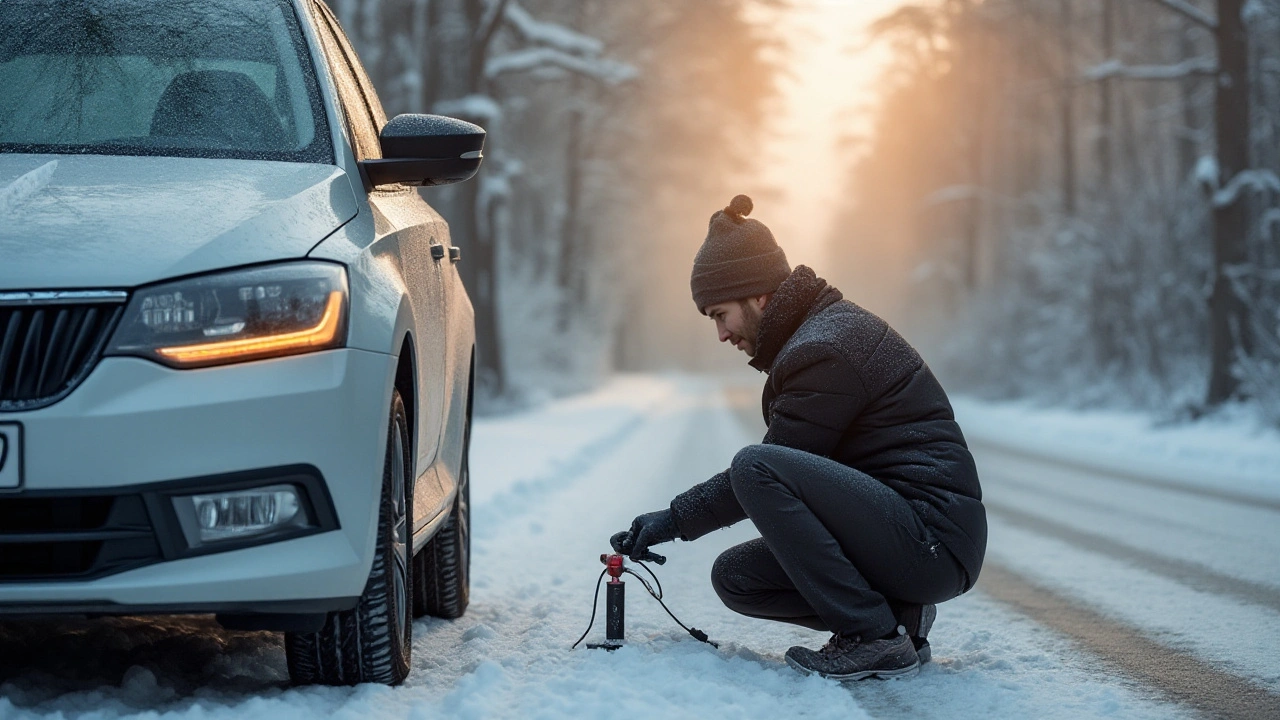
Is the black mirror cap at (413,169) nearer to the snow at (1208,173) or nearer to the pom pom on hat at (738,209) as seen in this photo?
the pom pom on hat at (738,209)

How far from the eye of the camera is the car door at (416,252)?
4176 mm

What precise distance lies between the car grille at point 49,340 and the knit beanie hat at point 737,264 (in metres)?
1.81

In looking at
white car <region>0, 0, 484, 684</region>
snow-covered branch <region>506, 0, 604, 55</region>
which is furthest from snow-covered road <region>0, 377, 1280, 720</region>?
snow-covered branch <region>506, 0, 604, 55</region>

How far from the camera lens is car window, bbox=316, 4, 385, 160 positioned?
14.5 ft

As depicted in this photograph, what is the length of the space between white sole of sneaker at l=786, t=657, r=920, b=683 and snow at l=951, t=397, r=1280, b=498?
722 centimetres

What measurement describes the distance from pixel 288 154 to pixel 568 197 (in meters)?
33.1

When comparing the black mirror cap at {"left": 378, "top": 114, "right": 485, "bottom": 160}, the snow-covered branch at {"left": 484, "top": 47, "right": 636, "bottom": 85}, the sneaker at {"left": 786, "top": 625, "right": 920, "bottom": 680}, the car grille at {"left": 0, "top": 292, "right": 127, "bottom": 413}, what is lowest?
the sneaker at {"left": 786, "top": 625, "right": 920, "bottom": 680}

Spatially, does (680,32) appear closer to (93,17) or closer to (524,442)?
(524,442)

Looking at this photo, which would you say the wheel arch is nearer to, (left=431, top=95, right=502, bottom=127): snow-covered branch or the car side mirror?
the car side mirror

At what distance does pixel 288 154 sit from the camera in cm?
404

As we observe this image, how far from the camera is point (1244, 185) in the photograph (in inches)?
688

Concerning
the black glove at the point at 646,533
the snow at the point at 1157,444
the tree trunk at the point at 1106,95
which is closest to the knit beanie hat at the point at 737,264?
the black glove at the point at 646,533

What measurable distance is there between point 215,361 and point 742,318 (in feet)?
5.90

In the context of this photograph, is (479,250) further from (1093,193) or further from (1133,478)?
(1133,478)
